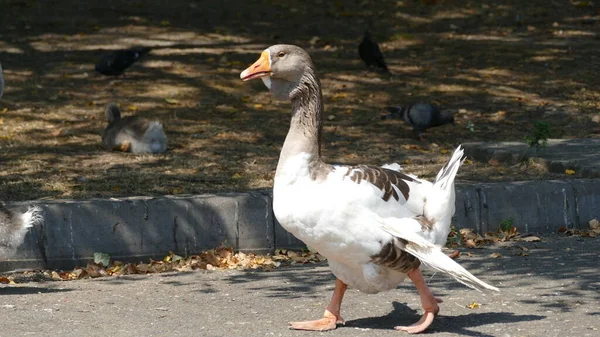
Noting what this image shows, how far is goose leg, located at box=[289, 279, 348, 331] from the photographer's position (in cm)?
571

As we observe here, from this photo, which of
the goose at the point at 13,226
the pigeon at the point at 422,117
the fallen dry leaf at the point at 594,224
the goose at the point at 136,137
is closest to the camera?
the goose at the point at 13,226

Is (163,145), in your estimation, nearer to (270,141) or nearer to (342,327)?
(270,141)

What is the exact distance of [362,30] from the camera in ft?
53.4

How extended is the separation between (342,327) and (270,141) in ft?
17.2

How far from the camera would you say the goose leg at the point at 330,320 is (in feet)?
18.7

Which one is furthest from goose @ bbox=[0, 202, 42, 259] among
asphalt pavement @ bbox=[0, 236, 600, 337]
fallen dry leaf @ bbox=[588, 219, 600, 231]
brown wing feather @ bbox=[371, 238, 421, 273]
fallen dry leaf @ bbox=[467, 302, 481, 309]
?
fallen dry leaf @ bbox=[588, 219, 600, 231]

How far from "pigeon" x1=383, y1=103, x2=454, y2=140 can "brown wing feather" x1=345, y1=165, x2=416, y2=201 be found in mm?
5323

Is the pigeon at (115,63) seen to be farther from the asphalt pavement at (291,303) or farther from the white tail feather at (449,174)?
the white tail feather at (449,174)

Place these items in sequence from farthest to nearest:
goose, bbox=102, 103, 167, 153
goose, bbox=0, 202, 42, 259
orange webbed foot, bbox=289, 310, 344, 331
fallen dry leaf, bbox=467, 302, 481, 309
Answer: goose, bbox=102, 103, 167, 153 → goose, bbox=0, 202, 42, 259 → fallen dry leaf, bbox=467, 302, 481, 309 → orange webbed foot, bbox=289, 310, 344, 331

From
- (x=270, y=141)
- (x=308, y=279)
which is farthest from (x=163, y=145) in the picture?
(x=308, y=279)

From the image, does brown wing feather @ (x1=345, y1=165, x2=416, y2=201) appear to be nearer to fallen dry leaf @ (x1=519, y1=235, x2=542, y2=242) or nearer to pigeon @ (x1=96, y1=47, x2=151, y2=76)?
fallen dry leaf @ (x1=519, y1=235, x2=542, y2=242)

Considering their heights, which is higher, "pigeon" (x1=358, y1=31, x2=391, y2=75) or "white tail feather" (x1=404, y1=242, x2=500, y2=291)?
"pigeon" (x1=358, y1=31, x2=391, y2=75)

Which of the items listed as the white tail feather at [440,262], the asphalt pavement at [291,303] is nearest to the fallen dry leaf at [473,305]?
the asphalt pavement at [291,303]

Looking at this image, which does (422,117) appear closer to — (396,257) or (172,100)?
(172,100)
